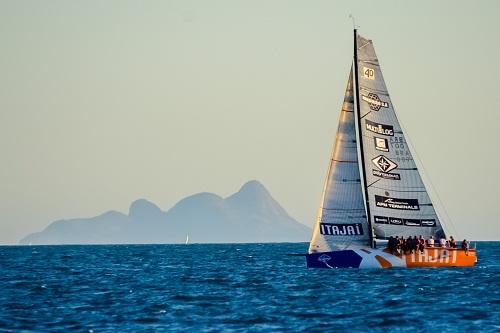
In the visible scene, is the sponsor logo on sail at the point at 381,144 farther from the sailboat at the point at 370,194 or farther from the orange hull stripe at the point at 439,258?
the orange hull stripe at the point at 439,258

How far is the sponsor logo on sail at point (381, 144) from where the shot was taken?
65125 millimetres

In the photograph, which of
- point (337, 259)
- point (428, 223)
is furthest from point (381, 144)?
point (337, 259)

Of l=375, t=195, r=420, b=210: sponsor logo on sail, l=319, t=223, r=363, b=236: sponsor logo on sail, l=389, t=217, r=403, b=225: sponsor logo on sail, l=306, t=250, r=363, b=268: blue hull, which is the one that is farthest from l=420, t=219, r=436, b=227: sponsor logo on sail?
l=306, t=250, r=363, b=268: blue hull

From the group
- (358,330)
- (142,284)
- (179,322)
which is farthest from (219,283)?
(358,330)

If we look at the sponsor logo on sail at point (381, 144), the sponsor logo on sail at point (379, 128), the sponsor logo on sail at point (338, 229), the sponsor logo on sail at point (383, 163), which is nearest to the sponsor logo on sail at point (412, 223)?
the sponsor logo on sail at point (383, 163)

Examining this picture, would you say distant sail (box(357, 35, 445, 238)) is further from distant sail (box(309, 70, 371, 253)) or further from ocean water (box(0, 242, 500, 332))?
ocean water (box(0, 242, 500, 332))

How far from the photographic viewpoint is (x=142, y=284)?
63656 mm

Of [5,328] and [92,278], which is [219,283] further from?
[5,328]

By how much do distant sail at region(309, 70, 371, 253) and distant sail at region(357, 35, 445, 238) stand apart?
104 centimetres

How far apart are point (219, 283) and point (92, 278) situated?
12.2 meters

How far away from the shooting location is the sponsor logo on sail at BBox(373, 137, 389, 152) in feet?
214

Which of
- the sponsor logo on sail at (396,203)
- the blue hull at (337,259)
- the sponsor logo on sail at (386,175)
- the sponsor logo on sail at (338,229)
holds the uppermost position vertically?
the sponsor logo on sail at (386,175)

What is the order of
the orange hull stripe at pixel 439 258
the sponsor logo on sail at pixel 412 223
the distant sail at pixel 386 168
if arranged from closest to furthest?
the distant sail at pixel 386 168 → the orange hull stripe at pixel 439 258 → the sponsor logo on sail at pixel 412 223

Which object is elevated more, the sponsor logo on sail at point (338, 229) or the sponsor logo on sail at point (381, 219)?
the sponsor logo on sail at point (381, 219)
